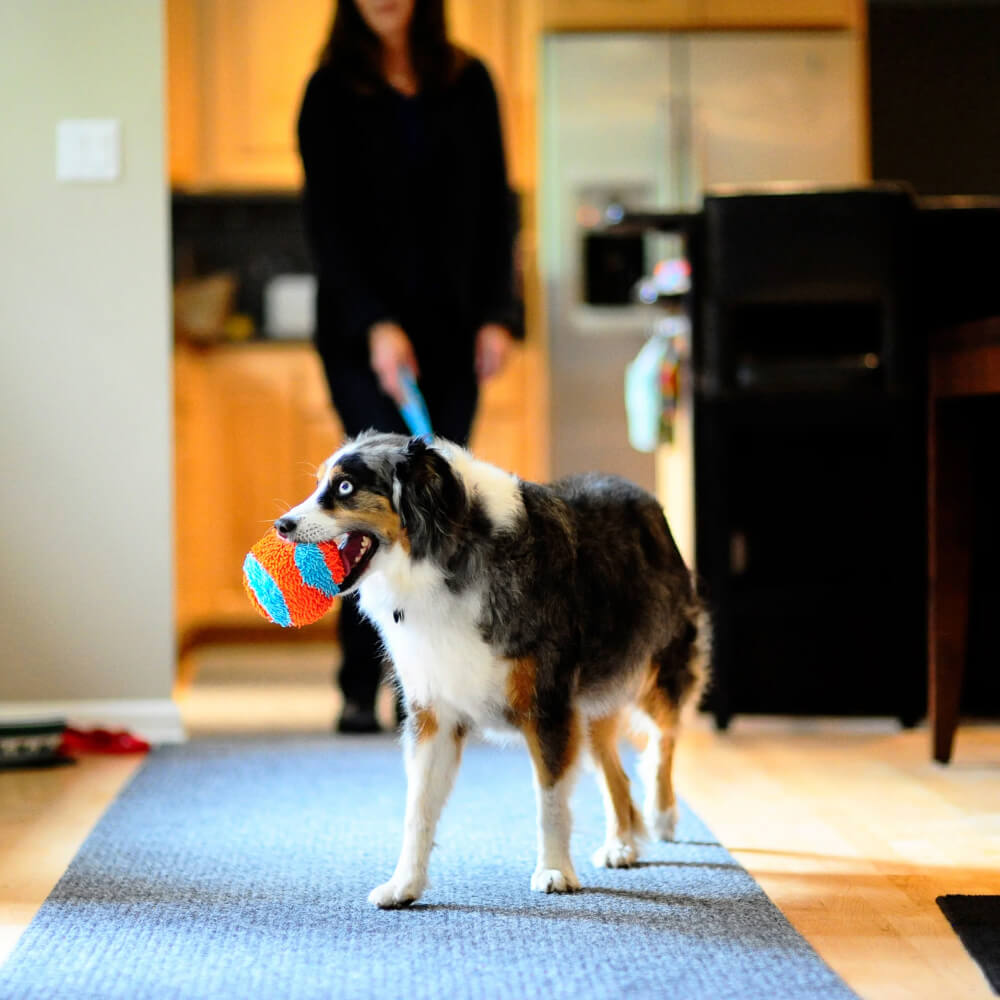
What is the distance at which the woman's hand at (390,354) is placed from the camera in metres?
3.01

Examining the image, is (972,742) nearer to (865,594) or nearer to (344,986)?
(865,594)

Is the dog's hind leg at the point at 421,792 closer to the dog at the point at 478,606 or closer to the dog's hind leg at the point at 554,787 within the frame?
the dog at the point at 478,606

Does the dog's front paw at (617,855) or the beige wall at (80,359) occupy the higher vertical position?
the beige wall at (80,359)

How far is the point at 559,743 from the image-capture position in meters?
1.85

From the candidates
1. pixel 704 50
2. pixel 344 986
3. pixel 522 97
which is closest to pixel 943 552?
pixel 344 986

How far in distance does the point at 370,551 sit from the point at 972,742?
178 cm

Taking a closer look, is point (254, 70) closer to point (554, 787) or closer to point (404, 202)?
point (404, 202)

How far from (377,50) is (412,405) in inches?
38.7

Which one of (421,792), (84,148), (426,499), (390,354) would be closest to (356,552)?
(426,499)

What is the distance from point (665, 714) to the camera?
2174mm

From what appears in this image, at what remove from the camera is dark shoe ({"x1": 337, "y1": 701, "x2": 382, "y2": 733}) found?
10.7 feet

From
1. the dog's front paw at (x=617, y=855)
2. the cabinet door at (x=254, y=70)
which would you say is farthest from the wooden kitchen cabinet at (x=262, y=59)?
the dog's front paw at (x=617, y=855)

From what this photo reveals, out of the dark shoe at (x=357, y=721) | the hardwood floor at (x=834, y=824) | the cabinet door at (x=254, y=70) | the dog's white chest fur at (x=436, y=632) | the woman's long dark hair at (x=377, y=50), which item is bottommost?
the dark shoe at (x=357, y=721)

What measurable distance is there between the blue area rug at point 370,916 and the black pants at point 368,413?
73 cm
